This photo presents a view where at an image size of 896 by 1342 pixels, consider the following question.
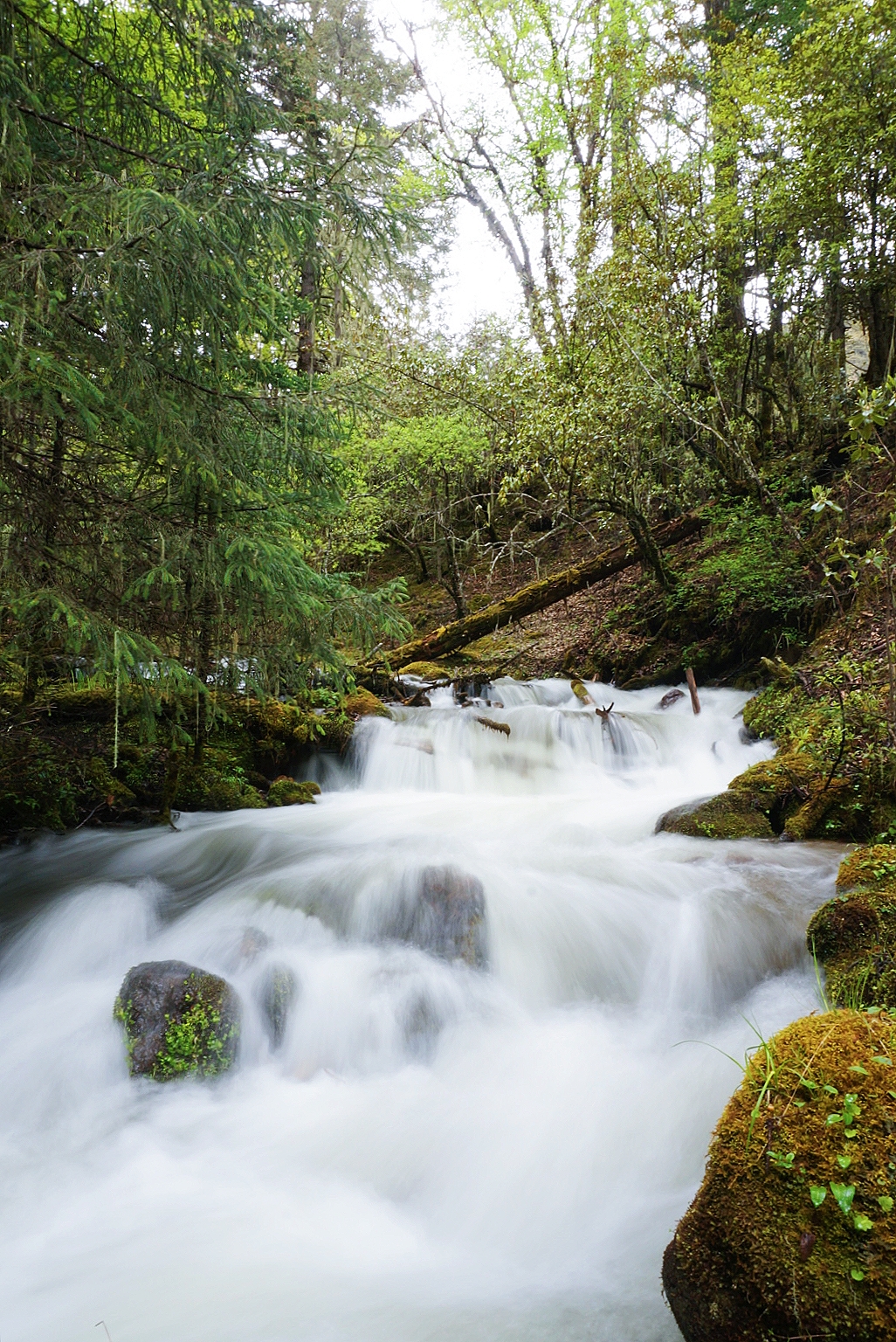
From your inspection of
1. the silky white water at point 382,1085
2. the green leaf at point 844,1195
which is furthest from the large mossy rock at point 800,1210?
the silky white water at point 382,1085

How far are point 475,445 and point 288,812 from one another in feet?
30.2

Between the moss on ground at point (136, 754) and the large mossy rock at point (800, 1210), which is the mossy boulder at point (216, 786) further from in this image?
the large mossy rock at point (800, 1210)

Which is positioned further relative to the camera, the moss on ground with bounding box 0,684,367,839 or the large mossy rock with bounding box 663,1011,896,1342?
the moss on ground with bounding box 0,684,367,839

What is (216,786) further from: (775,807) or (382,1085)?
(775,807)

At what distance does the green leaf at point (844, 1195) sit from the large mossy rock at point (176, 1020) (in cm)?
318

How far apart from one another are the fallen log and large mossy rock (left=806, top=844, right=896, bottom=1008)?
8619 mm

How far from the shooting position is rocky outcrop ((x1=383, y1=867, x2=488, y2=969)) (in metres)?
4.85

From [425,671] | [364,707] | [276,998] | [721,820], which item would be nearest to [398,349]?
[425,671]

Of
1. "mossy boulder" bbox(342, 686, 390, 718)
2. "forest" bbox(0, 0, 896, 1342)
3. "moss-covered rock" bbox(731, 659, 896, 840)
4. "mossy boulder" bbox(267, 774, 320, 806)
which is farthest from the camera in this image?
"mossy boulder" bbox(342, 686, 390, 718)

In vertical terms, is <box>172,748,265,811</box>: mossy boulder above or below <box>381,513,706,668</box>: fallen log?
below

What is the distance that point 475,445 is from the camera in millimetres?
14203

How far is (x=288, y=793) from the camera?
26.7 feet

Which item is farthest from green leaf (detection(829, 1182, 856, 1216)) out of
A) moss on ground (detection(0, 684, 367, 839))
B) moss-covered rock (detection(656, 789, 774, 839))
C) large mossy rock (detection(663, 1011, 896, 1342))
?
moss on ground (detection(0, 684, 367, 839))

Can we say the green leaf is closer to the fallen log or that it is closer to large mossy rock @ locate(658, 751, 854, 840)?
large mossy rock @ locate(658, 751, 854, 840)
